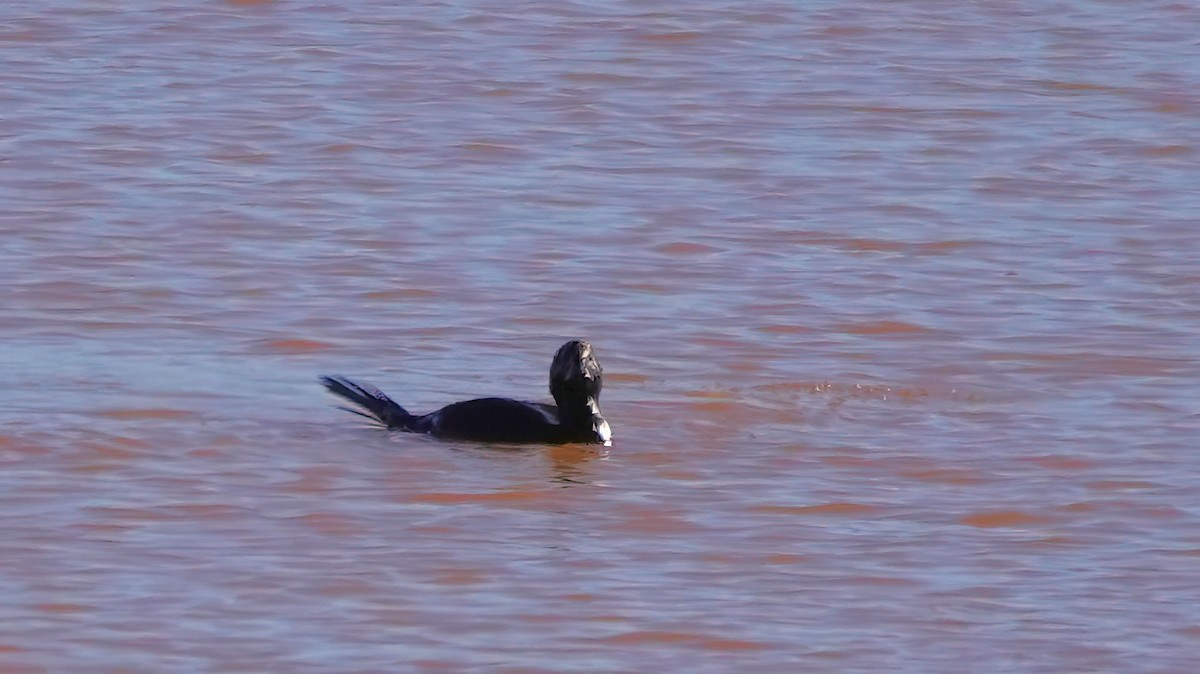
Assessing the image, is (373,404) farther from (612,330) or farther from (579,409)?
(612,330)

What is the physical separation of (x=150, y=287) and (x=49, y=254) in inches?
32.6

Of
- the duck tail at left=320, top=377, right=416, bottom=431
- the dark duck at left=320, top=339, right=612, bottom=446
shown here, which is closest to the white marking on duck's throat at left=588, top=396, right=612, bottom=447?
the dark duck at left=320, top=339, right=612, bottom=446

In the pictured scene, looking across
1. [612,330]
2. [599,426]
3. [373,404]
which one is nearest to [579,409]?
[599,426]

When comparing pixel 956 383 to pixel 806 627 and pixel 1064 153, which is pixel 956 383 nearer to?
pixel 806 627

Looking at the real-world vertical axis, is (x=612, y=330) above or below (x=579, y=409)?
below

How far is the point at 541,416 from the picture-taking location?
9.15 meters

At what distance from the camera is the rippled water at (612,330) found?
7.08 meters

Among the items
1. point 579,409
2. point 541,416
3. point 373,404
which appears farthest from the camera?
point 373,404

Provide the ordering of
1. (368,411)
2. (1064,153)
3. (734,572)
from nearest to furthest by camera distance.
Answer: (734,572) < (368,411) < (1064,153)

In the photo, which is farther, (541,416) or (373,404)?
(373,404)

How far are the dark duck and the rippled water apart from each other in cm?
8

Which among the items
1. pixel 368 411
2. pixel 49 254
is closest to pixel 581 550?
pixel 368 411

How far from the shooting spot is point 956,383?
1012cm

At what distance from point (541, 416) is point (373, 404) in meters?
0.62
